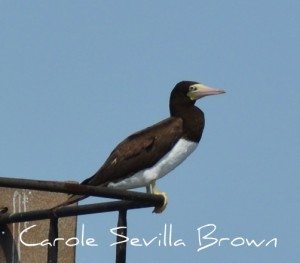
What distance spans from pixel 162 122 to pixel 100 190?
4861 millimetres

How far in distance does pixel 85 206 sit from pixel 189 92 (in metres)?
5.01

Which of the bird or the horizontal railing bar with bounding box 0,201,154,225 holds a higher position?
the bird

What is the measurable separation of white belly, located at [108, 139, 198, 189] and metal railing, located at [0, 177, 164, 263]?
3.48 m

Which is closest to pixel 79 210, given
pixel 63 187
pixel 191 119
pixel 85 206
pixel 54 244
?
pixel 85 206

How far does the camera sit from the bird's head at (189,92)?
37.4ft

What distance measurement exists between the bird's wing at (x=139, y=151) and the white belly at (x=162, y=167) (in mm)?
39

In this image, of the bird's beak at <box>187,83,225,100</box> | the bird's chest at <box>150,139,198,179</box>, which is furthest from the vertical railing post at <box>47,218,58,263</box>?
the bird's beak at <box>187,83,225,100</box>

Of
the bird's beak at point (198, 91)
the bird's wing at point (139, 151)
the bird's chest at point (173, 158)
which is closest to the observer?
the bird's wing at point (139, 151)

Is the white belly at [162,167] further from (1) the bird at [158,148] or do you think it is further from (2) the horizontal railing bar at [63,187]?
(2) the horizontal railing bar at [63,187]

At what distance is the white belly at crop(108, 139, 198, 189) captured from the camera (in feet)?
34.8

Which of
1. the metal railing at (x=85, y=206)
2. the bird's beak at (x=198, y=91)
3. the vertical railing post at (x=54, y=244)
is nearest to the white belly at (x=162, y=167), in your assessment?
the bird's beak at (x=198, y=91)

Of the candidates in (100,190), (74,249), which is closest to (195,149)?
(74,249)

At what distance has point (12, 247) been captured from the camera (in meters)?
8.80

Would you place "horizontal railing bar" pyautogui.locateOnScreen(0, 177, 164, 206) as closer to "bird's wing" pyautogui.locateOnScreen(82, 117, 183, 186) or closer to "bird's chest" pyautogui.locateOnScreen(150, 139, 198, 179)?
"bird's wing" pyautogui.locateOnScreen(82, 117, 183, 186)
